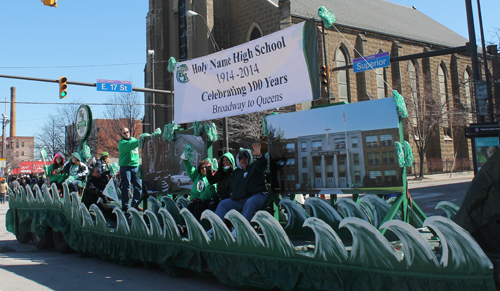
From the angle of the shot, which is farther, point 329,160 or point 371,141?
point 329,160

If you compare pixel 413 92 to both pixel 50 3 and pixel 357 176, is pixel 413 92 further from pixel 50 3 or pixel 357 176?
→ pixel 357 176

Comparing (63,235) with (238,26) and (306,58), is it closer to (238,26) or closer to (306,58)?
(306,58)

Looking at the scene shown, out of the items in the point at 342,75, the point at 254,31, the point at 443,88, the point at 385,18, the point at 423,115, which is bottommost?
the point at 423,115

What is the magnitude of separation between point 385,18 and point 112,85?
29748 millimetres

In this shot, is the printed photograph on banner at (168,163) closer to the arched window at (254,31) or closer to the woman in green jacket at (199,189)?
the woman in green jacket at (199,189)

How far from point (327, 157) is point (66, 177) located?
21.4 ft

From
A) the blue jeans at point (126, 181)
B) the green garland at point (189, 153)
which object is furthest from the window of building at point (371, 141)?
the blue jeans at point (126, 181)

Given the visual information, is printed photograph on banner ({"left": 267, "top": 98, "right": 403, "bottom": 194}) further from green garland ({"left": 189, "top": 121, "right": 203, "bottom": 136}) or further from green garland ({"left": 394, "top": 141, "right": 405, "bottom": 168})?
green garland ({"left": 189, "top": 121, "right": 203, "bottom": 136})

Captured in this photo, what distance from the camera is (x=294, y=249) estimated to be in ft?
15.5

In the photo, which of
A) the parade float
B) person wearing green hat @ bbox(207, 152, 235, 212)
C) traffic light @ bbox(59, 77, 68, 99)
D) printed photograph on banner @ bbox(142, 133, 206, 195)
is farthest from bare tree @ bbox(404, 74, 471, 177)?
person wearing green hat @ bbox(207, 152, 235, 212)

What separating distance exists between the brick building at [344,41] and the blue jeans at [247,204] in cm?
2175

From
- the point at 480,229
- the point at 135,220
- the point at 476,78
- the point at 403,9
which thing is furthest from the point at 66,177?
the point at 403,9

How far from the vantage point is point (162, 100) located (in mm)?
36250

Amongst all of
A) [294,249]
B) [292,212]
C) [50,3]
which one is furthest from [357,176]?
[50,3]
